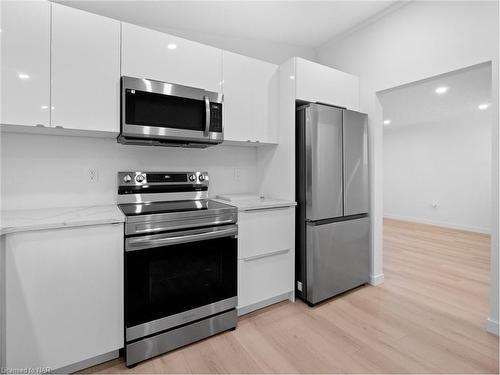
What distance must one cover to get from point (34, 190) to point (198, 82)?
4.70ft

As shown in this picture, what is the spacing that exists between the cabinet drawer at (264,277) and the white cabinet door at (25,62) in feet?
5.55

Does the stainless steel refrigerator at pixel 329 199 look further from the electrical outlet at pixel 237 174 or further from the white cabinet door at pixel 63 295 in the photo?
the white cabinet door at pixel 63 295

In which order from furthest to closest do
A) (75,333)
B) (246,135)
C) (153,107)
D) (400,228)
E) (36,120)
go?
(400,228) < (246,135) < (153,107) < (36,120) < (75,333)

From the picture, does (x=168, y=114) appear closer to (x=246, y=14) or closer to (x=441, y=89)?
(x=246, y=14)

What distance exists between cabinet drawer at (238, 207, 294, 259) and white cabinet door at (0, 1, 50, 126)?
1478 millimetres

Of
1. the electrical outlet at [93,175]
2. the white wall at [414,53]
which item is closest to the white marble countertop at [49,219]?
the electrical outlet at [93,175]

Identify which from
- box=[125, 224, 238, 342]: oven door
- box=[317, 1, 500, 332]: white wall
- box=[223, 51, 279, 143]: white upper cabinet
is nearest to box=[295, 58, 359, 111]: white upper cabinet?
box=[317, 1, 500, 332]: white wall

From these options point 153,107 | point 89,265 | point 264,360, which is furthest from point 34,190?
point 264,360

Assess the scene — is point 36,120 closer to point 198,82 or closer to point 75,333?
point 198,82

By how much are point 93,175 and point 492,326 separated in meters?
3.18

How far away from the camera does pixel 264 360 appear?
1625mm

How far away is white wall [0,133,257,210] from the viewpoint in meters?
Answer: 1.80

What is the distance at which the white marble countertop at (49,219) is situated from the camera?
1.32m

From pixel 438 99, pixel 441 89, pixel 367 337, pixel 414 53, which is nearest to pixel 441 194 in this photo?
pixel 438 99
